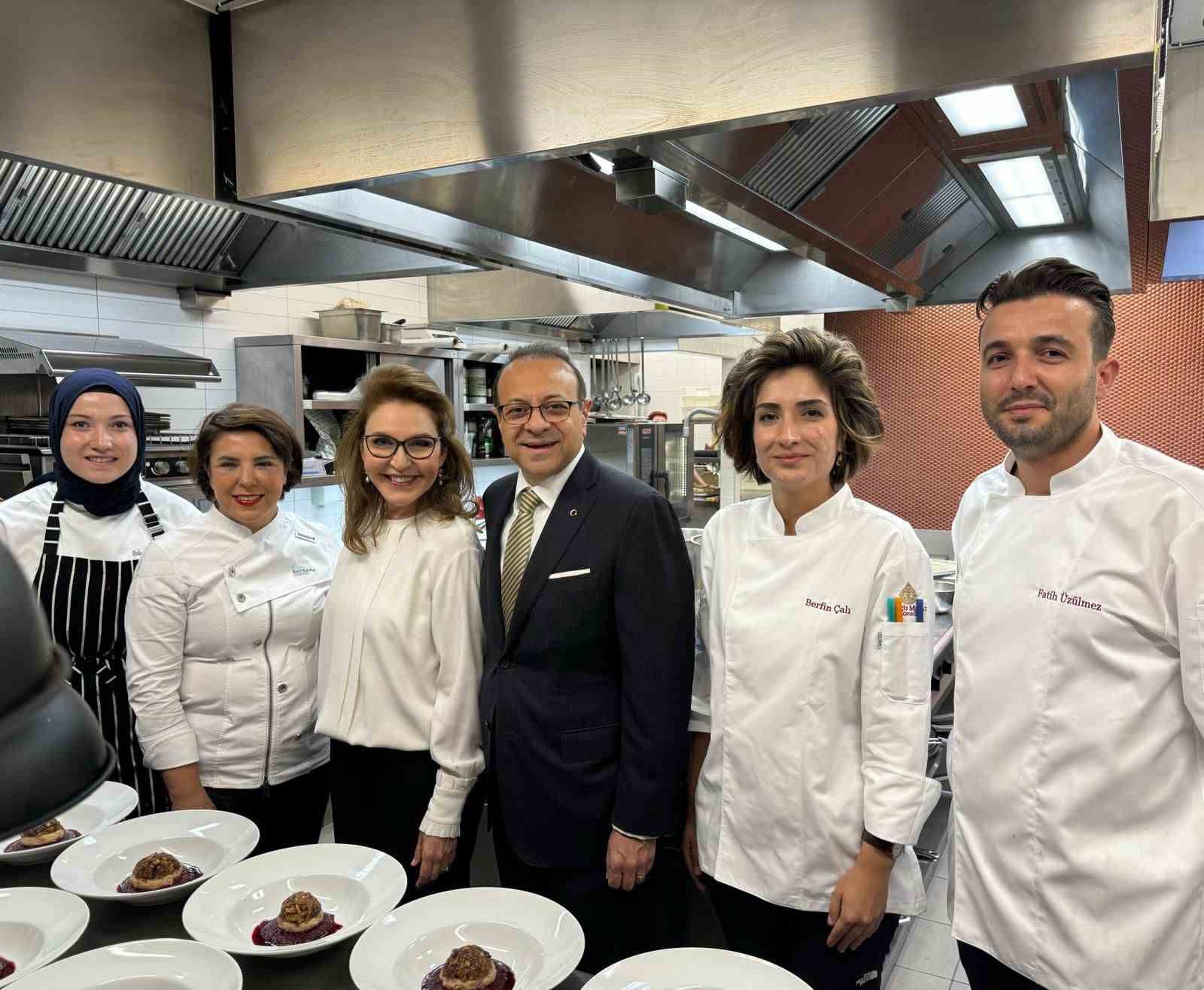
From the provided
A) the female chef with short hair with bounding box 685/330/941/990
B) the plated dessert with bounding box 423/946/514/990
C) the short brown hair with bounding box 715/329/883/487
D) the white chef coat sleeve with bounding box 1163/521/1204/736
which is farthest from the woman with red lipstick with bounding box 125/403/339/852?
the white chef coat sleeve with bounding box 1163/521/1204/736

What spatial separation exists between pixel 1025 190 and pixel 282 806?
121 inches

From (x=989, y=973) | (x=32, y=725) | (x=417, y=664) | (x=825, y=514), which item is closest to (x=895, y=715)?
(x=825, y=514)

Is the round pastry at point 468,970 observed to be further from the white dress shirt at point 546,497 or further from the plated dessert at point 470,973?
the white dress shirt at point 546,497

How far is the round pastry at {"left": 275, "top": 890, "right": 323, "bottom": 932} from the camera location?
1.32 m

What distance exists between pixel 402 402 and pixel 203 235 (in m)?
2.47

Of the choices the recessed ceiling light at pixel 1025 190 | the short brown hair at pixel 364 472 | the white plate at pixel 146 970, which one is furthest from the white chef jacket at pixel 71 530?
the recessed ceiling light at pixel 1025 190

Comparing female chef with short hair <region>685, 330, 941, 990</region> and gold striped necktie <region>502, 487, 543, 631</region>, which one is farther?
gold striped necktie <region>502, 487, 543, 631</region>

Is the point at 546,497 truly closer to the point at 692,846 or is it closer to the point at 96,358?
the point at 692,846

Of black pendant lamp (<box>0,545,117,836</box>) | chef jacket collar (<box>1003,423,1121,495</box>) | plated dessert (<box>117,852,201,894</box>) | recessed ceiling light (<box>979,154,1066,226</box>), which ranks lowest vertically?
plated dessert (<box>117,852,201,894</box>)

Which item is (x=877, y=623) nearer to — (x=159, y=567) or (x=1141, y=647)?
(x=1141, y=647)

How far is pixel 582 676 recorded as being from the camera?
1.72 m

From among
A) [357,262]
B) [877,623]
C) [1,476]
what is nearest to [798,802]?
[877,623]

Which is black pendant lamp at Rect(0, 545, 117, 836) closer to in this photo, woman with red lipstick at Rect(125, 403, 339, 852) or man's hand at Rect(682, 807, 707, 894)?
man's hand at Rect(682, 807, 707, 894)

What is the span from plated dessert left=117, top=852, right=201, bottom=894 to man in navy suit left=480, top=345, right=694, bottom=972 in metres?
0.55
